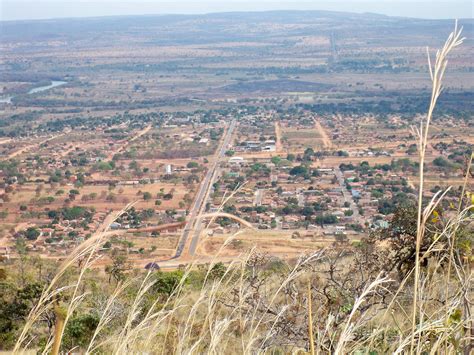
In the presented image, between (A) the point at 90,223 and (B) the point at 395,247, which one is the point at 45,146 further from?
(B) the point at 395,247

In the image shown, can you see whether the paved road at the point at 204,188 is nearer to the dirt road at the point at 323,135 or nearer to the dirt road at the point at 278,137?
the dirt road at the point at 278,137

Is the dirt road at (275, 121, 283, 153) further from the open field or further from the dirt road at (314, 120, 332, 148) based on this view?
the dirt road at (314, 120, 332, 148)

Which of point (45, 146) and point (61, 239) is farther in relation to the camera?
point (45, 146)

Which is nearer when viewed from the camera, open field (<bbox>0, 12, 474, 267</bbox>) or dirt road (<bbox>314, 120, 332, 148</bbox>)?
open field (<bbox>0, 12, 474, 267</bbox>)

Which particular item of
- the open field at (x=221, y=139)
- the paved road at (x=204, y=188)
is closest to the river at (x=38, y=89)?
the open field at (x=221, y=139)

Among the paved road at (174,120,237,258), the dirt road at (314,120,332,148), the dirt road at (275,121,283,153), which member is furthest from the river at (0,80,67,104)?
the dirt road at (314,120,332,148)

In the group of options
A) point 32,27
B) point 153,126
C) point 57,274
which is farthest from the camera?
point 32,27

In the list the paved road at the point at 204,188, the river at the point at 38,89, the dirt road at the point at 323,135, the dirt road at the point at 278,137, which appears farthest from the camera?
the river at the point at 38,89

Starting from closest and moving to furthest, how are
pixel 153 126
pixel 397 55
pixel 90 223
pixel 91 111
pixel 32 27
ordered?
pixel 90 223, pixel 153 126, pixel 91 111, pixel 397 55, pixel 32 27

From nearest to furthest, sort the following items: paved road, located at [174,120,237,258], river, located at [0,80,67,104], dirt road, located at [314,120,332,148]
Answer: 1. paved road, located at [174,120,237,258]
2. dirt road, located at [314,120,332,148]
3. river, located at [0,80,67,104]

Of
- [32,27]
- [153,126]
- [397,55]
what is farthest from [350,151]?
[32,27]

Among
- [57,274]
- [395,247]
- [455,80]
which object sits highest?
[57,274]
